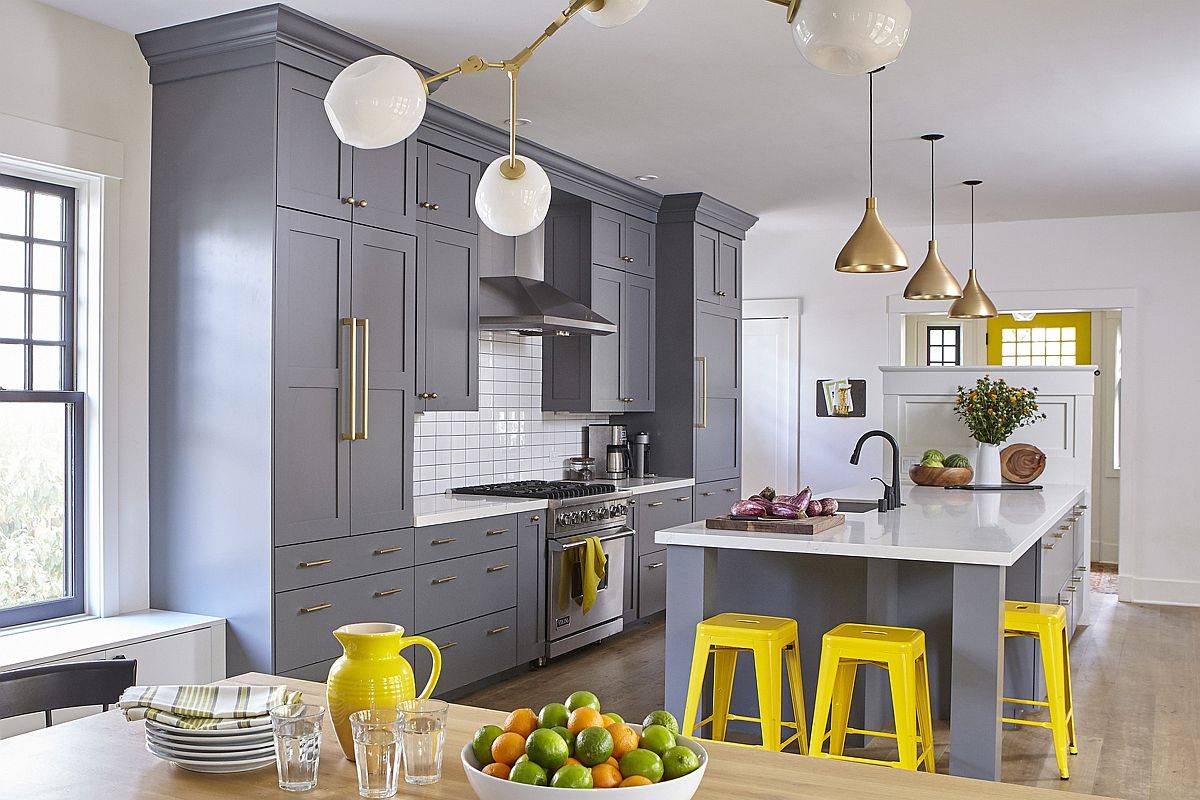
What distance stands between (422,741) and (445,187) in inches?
139

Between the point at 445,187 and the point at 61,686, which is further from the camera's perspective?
the point at 445,187

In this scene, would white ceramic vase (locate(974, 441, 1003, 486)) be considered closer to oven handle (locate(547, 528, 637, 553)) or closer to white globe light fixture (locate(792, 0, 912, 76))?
oven handle (locate(547, 528, 637, 553))

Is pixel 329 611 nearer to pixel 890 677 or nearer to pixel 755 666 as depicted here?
pixel 755 666

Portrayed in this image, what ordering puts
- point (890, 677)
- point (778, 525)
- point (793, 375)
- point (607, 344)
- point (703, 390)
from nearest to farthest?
point (890, 677) < point (778, 525) < point (607, 344) < point (703, 390) < point (793, 375)

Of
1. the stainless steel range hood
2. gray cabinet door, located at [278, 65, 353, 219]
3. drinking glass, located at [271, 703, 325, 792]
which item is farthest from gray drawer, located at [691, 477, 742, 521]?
drinking glass, located at [271, 703, 325, 792]

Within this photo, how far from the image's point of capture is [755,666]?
11.6ft

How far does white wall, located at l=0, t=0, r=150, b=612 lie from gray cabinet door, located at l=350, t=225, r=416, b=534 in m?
0.76

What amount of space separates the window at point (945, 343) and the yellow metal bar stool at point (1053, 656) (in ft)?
20.6

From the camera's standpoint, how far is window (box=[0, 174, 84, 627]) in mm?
3508

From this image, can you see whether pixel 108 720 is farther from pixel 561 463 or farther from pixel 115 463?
pixel 561 463

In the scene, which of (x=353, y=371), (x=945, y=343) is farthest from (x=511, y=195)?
(x=945, y=343)

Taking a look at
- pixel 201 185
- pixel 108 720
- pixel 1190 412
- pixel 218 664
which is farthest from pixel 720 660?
A: pixel 1190 412

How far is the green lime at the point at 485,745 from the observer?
1.46m

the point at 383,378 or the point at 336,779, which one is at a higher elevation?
the point at 383,378
